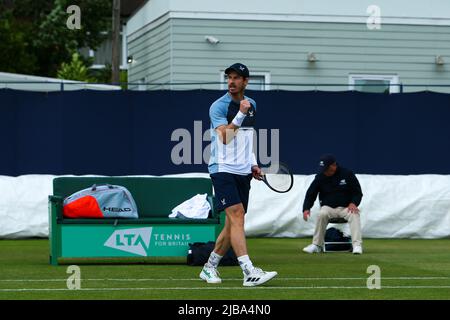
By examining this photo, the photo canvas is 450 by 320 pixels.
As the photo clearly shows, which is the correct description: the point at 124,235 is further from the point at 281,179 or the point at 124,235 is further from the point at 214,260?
the point at 214,260

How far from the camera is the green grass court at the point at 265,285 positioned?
35.3 feet

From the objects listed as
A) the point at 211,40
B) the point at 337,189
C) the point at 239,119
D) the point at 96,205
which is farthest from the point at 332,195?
the point at 211,40

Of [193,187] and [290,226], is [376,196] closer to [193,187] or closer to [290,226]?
[290,226]

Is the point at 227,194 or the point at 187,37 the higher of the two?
the point at 187,37

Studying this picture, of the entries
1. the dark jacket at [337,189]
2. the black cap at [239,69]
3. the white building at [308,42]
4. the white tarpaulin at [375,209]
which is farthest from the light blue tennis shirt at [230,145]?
the white building at [308,42]

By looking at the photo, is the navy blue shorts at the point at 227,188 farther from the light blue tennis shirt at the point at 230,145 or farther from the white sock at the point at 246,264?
the white sock at the point at 246,264

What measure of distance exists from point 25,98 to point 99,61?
2696cm

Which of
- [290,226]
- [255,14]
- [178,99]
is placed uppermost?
[255,14]

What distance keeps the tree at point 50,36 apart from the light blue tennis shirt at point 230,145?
101ft

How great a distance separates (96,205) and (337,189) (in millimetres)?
4273

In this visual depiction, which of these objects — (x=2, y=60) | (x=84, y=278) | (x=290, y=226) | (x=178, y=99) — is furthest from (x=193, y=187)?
(x=2, y=60)

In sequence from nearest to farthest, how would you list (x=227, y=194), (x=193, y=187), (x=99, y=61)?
(x=227, y=194) < (x=193, y=187) < (x=99, y=61)

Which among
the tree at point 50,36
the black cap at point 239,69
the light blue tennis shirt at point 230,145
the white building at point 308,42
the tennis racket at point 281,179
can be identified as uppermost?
the tree at point 50,36

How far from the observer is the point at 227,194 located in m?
11.7
